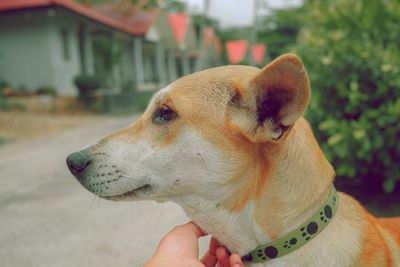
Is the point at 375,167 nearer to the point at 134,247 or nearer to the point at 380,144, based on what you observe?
the point at 380,144

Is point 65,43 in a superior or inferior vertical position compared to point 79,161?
inferior

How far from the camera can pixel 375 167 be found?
495cm

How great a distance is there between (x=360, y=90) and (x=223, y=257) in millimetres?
3412

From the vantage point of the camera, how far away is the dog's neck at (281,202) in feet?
6.66

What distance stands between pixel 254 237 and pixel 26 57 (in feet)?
64.1

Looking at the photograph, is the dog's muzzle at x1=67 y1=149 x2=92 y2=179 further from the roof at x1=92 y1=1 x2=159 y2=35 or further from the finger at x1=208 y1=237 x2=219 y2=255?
the roof at x1=92 y1=1 x2=159 y2=35

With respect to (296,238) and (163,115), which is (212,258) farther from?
(163,115)

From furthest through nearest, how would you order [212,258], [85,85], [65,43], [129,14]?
1. [129,14]
2. [65,43]
3. [85,85]
4. [212,258]

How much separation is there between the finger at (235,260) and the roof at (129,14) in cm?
2645

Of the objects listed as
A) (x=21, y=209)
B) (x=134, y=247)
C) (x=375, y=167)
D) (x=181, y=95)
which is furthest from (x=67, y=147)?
(x=181, y=95)

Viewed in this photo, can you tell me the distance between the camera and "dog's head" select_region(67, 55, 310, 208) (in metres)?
2.07

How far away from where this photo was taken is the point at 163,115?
231cm

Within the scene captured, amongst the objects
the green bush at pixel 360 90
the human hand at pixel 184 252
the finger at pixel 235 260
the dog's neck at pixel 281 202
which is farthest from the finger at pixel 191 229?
the green bush at pixel 360 90

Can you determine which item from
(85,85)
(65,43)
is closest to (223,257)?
(85,85)
